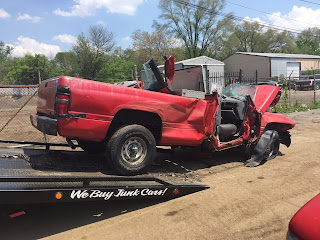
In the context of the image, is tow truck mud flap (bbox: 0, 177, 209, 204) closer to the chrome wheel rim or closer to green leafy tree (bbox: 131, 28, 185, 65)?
the chrome wheel rim

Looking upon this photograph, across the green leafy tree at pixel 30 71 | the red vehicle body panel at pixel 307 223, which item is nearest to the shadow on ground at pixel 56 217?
the red vehicle body panel at pixel 307 223

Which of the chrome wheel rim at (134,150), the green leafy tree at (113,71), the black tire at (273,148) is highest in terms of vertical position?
the green leafy tree at (113,71)

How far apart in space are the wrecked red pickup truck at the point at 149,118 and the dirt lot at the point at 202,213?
632 millimetres

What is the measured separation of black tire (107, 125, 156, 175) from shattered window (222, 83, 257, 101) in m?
2.87

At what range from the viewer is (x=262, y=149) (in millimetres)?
5793

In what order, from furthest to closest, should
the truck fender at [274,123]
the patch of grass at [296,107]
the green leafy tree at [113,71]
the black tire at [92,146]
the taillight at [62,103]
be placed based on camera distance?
the green leafy tree at [113,71] → the patch of grass at [296,107] → the truck fender at [274,123] → the black tire at [92,146] → the taillight at [62,103]

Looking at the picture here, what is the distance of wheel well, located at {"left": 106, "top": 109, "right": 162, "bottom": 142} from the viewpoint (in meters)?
4.18

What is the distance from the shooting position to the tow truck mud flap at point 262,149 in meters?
5.75

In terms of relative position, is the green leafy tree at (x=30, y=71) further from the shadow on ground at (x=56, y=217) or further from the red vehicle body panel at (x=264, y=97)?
the shadow on ground at (x=56, y=217)

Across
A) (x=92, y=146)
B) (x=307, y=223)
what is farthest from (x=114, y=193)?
(x=307, y=223)

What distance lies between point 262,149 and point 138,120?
2981mm

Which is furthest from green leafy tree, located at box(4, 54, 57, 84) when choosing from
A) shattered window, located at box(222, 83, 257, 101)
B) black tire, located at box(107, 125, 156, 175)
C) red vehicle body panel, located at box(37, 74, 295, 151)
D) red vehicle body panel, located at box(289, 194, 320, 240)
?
red vehicle body panel, located at box(289, 194, 320, 240)

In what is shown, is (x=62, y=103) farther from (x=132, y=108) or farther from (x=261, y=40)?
(x=261, y=40)

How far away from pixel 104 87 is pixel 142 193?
1.57 m
